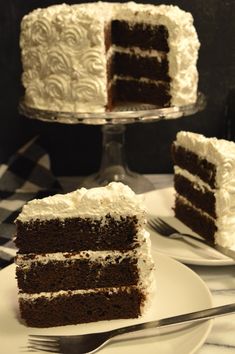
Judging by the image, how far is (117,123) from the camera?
189cm

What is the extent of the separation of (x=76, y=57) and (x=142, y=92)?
1.36ft

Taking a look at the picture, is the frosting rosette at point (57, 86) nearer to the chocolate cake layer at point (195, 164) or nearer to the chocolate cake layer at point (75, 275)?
the chocolate cake layer at point (195, 164)

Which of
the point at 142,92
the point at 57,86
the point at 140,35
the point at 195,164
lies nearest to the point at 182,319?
the point at 195,164

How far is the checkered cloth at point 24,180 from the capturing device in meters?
2.02

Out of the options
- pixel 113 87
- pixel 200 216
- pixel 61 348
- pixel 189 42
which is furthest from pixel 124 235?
pixel 113 87

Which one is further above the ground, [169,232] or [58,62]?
[58,62]

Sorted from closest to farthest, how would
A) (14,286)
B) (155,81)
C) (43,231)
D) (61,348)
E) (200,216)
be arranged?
(61,348) < (43,231) < (14,286) < (200,216) < (155,81)

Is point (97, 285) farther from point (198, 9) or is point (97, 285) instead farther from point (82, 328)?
point (198, 9)

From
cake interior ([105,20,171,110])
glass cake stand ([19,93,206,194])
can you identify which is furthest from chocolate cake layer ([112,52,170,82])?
glass cake stand ([19,93,206,194])

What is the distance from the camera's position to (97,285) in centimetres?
132

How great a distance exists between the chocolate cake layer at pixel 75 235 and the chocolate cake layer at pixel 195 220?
0.49 metres

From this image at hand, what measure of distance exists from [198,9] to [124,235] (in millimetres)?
1223

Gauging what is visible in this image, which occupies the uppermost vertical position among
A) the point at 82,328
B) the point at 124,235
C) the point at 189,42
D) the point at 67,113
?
the point at 189,42

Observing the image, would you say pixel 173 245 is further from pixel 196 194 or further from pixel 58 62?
pixel 58 62
